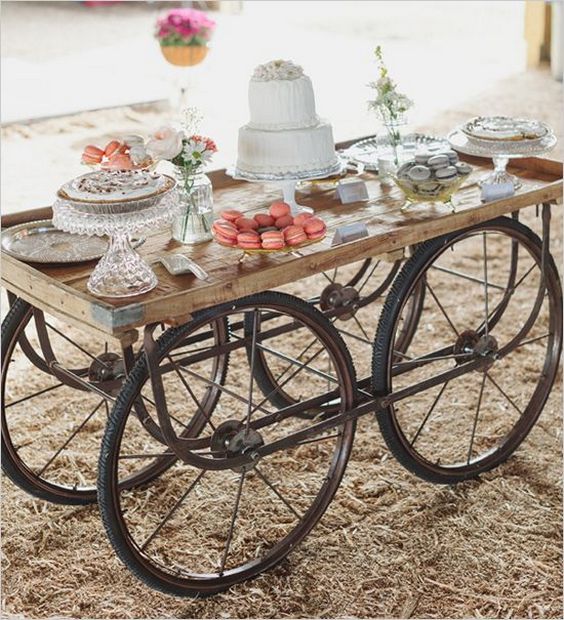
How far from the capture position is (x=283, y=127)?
2.55 m

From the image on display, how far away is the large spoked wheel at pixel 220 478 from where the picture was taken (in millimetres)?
2295

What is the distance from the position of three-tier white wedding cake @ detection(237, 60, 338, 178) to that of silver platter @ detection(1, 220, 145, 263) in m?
0.35

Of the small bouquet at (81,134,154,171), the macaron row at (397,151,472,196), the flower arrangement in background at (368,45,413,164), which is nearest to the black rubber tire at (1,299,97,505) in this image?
the small bouquet at (81,134,154,171)

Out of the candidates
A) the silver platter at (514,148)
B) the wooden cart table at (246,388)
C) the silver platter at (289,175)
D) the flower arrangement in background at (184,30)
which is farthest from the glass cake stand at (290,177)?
the flower arrangement in background at (184,30)

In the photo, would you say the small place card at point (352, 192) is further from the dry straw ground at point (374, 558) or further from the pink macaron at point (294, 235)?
the dry straw ground at point (374, 558)

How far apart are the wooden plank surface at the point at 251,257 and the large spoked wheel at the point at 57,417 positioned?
205 millimetres

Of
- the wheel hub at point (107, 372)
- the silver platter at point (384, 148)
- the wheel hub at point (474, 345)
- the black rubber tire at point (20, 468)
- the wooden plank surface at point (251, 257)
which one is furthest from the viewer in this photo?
the silver platter at point (384, 148)

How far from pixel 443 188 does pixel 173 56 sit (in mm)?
4507

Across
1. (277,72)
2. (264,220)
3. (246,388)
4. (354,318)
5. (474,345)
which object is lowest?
(246,388)

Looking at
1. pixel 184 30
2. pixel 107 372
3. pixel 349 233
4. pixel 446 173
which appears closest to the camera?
pixel 349 233

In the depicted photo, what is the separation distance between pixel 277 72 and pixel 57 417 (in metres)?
1.34

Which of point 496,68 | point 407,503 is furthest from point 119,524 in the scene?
point 496,68

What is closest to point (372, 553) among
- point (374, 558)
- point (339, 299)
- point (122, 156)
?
Result: point (374, 558)

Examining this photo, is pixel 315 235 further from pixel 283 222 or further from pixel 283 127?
pixel 283 127
